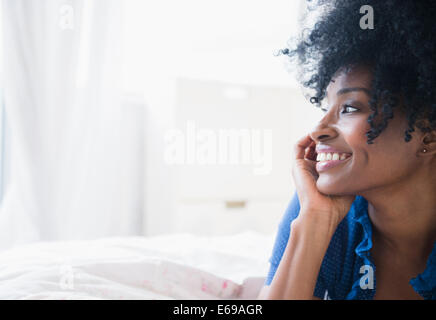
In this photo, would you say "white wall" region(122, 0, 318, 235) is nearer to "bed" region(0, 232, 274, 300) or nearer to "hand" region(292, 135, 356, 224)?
"bed" region(0, 232, 274, 300)

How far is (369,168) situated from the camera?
769 millimetres

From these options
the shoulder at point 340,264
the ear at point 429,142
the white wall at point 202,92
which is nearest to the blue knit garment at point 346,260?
the shoulder at point 340,264

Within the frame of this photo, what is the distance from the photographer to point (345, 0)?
2.82 ft

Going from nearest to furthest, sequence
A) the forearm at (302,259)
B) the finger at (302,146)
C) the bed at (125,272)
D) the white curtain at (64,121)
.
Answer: the forearm at (302,259)
the bed at (125,272)
the finger at (302,146)
the white curtain at (64,121)

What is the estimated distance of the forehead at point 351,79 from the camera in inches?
30.6

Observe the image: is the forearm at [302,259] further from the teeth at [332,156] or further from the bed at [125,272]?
the bed at [125,272]

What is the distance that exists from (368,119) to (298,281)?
32cm

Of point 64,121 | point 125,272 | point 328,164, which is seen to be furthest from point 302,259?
point 64,121

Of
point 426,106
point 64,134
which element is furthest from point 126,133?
point 426,106

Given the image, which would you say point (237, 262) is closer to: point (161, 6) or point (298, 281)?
point (298, 281)

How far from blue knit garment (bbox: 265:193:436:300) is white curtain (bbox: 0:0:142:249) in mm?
1341

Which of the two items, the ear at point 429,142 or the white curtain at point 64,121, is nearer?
the ear at point 429,142

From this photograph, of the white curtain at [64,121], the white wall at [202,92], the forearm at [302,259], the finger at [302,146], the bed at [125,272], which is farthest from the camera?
the white wall at [202,92]

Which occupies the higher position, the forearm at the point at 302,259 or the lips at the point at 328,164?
the lips at the point at 328,164
